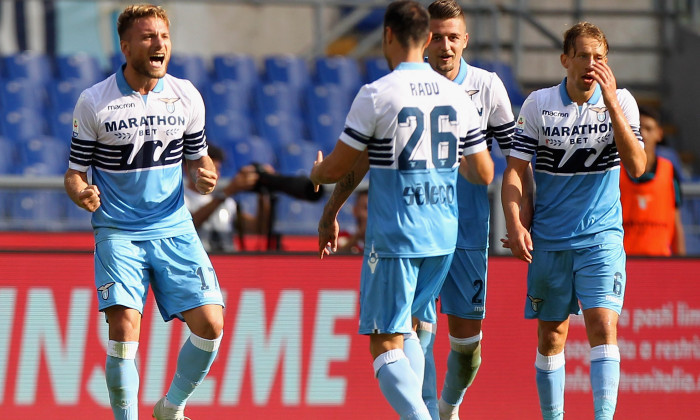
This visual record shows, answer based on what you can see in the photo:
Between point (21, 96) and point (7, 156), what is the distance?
5.36 feet

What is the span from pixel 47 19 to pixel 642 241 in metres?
12.0

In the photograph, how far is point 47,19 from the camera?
17516 millimetres

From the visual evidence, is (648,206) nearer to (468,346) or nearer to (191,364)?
(468,346)

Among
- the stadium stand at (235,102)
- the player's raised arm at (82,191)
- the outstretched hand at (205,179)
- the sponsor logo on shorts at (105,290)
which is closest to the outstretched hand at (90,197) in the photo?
the player's raised arm at (82,191)

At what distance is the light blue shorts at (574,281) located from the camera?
20.4ft

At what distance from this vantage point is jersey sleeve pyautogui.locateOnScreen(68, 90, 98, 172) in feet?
19.4

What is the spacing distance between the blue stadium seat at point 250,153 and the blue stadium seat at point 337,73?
251 centimetres

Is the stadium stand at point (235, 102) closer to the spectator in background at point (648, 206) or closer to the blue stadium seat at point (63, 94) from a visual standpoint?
the blue stadium seat at point (63, 94)

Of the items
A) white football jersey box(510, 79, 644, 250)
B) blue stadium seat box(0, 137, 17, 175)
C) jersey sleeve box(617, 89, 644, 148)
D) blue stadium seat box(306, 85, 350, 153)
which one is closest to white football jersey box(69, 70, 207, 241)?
white football jersey box(510, 79, 644, 250)

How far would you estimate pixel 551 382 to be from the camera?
6.55 metres

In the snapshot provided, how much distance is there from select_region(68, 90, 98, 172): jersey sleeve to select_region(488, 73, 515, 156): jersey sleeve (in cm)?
235

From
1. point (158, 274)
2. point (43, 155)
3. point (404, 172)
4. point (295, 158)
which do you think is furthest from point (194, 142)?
point (43, 155)

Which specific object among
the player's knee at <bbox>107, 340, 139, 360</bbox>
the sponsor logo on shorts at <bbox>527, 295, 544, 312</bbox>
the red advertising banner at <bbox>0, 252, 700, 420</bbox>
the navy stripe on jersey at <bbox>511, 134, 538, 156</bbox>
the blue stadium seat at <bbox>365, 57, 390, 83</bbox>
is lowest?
the red advertising banner at <bbox>0, 252, 700, 420</bbox>

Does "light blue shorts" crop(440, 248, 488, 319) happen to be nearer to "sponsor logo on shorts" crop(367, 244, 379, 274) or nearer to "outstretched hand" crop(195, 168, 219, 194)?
"sponsor logo on shorts" crop(367, 244, 379, 274)
